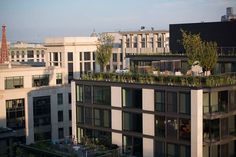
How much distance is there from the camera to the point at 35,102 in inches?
2987

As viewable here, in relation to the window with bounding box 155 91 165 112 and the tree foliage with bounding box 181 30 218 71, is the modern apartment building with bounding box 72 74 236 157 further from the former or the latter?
the tree foliage with bounding box 181 30 218 71

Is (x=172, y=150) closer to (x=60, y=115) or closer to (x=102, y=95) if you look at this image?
(x=102, y=95)

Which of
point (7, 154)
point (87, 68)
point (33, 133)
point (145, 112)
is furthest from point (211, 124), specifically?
point (87, 68)

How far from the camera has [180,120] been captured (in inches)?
1607

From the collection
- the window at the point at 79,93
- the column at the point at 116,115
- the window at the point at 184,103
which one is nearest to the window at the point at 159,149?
the window at the point at 184,103

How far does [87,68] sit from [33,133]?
A: 853 inches

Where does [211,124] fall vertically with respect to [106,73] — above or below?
below

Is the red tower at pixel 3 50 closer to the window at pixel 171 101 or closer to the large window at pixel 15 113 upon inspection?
the large window at pixel 15 113

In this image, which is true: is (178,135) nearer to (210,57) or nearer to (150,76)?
(150,76)

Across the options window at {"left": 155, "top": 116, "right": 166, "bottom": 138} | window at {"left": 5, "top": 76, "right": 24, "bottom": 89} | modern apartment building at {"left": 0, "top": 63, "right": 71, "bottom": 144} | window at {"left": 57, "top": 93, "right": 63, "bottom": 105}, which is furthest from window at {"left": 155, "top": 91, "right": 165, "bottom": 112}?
window at {"left": 57, "top": 93, "right": 63, "bottom": 105}

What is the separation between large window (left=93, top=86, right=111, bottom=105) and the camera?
48.0 m

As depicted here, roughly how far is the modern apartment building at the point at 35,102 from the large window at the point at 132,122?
3159 cm

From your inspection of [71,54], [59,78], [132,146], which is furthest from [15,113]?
[132,146]

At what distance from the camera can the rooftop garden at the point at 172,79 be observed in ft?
134
